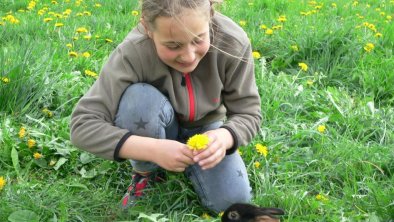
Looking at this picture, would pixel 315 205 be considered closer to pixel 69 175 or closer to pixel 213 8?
pixel 213 8

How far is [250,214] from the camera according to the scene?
6.43 ft

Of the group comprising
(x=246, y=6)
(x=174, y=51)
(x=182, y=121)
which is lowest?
(x=246, y=6)

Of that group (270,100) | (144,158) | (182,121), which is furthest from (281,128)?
(144,158)

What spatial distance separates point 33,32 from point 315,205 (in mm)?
2624

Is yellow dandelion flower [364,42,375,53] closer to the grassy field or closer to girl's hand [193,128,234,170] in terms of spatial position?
the grassy field

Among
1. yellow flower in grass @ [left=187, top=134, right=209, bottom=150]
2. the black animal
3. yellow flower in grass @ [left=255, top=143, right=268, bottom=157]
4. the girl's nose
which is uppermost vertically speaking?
the girl's nose

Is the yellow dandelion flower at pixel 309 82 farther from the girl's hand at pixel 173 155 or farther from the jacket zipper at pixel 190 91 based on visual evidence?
the girl's hand at pixel 173 155

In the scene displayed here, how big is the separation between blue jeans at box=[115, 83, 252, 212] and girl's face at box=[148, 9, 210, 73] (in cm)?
19

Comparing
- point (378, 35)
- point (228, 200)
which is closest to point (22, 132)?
point (228, 200)

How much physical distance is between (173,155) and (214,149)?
142 millimetres

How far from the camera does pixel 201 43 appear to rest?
6.36 ft

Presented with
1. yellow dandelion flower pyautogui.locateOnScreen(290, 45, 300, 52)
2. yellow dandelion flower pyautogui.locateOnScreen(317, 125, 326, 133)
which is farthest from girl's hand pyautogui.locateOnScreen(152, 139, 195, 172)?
yellow dandelion flower pyautogui.locateOnScreen(290, 45, 300, 52)

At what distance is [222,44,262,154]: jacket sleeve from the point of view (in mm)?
2202

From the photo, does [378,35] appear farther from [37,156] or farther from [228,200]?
[37,156]
